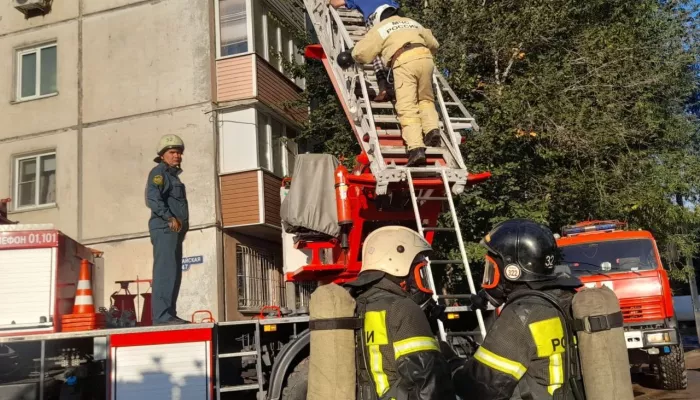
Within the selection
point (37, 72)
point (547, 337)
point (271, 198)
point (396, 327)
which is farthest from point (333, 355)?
point (37, 72)

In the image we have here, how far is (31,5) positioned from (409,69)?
12.5 metres

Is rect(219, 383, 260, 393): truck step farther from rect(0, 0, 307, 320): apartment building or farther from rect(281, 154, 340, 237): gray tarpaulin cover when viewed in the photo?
rect(0, 0, 307, 320): apartment building

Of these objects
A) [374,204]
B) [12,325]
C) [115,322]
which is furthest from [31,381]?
[374,204]

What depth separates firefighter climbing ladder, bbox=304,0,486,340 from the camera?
5621 millimetres

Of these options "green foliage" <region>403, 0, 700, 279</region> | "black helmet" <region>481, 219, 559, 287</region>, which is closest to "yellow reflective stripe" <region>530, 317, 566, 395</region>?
"black helmet" <region>481, 219, 559, 287</region>

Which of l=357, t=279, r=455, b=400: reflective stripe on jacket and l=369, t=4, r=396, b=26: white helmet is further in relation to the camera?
l=369, t=4, r=396, b=26: white helmet

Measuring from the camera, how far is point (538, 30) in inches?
409

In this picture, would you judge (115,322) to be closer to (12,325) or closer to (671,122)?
(12,325)

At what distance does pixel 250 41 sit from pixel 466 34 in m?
5.20

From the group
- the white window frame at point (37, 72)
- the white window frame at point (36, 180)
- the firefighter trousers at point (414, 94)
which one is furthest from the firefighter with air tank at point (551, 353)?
the white window frame at point (37, 72)

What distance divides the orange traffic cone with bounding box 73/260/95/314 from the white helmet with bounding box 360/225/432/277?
10.8 ft

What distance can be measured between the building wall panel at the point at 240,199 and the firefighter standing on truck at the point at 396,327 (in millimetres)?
9768

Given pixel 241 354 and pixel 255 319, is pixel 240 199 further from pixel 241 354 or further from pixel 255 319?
pixel 241 354

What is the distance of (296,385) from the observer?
539cm
